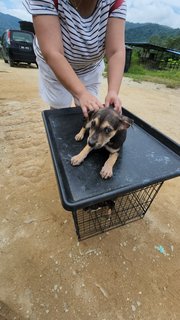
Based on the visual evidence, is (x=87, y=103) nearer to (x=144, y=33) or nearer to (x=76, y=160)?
(x=76, y=160)

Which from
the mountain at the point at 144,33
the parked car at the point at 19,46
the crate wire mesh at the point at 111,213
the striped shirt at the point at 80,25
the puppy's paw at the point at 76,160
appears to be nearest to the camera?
the striped shirt at the point at 80,25

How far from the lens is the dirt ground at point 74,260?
1.12m

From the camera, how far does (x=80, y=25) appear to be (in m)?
1.02

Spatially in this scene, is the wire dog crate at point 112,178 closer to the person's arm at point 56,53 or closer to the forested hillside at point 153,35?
the person's arm at point 56,53

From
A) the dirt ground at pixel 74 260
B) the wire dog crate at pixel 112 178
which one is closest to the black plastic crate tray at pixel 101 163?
the wire dog crate at pixel 112 178

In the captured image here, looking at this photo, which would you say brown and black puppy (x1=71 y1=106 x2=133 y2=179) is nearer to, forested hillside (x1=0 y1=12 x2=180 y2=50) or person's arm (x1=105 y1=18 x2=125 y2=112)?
person's arm (x1=105 y1=18 x2=125 y2=112)

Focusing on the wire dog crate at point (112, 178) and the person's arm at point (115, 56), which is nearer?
the wire dog crate at point (112, 178)

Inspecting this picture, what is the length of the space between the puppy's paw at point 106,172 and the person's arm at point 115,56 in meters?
0.31

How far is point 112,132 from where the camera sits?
1.04 m

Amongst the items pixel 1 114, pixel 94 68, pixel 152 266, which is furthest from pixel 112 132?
pixel 1 114

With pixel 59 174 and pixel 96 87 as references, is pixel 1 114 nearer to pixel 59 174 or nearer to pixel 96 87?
pixel 96 87

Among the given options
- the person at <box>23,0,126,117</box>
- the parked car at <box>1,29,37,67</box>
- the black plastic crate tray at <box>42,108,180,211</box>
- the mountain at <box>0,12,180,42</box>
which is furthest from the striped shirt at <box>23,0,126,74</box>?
the mountain at <box>0,12,180,42</box>

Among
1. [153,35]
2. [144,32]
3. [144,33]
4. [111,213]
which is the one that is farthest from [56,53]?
[144,32]

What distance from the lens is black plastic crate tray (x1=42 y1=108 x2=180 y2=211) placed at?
944mm
